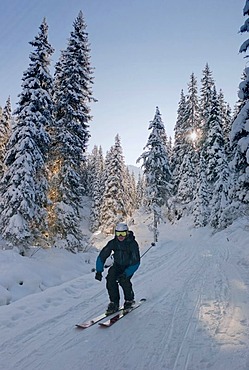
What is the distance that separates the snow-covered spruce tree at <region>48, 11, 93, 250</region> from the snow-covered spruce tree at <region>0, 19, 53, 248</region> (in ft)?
3.74

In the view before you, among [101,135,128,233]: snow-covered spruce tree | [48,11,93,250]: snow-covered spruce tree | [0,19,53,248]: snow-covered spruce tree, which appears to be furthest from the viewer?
[101,135,128,233]: snow-covered spruce tree

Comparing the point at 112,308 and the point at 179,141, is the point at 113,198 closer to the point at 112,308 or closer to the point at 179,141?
the point at 179,141

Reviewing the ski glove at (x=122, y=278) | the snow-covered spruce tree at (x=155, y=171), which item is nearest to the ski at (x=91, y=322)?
the ski glove at (x=122, y=278)

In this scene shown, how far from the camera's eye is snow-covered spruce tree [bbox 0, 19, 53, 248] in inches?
628

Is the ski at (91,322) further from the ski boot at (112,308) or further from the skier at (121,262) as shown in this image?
the skier at (121,262)

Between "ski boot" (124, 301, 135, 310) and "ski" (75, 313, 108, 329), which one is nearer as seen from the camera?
"ski" (75, 313, 108, 329)

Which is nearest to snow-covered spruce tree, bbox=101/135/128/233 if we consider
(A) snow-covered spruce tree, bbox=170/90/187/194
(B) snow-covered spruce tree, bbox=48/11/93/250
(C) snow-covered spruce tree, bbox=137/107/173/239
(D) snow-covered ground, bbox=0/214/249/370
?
(C) snow-covered spruce tree, bbox=137/107/173/239

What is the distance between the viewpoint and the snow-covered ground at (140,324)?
171 inches

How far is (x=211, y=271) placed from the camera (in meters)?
11.2

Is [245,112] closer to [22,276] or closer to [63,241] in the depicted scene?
[22,276]

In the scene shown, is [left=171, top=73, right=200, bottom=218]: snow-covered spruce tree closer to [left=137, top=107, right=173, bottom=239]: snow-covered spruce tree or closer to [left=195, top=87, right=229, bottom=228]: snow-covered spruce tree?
[left=195, top=87, right=229, bottom=228]: snow-covered spruce tree

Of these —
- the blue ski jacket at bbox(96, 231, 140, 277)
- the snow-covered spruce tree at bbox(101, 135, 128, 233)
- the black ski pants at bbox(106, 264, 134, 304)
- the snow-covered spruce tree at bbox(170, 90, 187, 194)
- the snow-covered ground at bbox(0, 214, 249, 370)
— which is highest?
the snow-covered spruce tree at bbox(170, 90, 187, 194)

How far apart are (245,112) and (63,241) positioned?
1276 centimetres

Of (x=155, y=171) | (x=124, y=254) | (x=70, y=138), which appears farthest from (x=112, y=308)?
(x=155, y=171)
